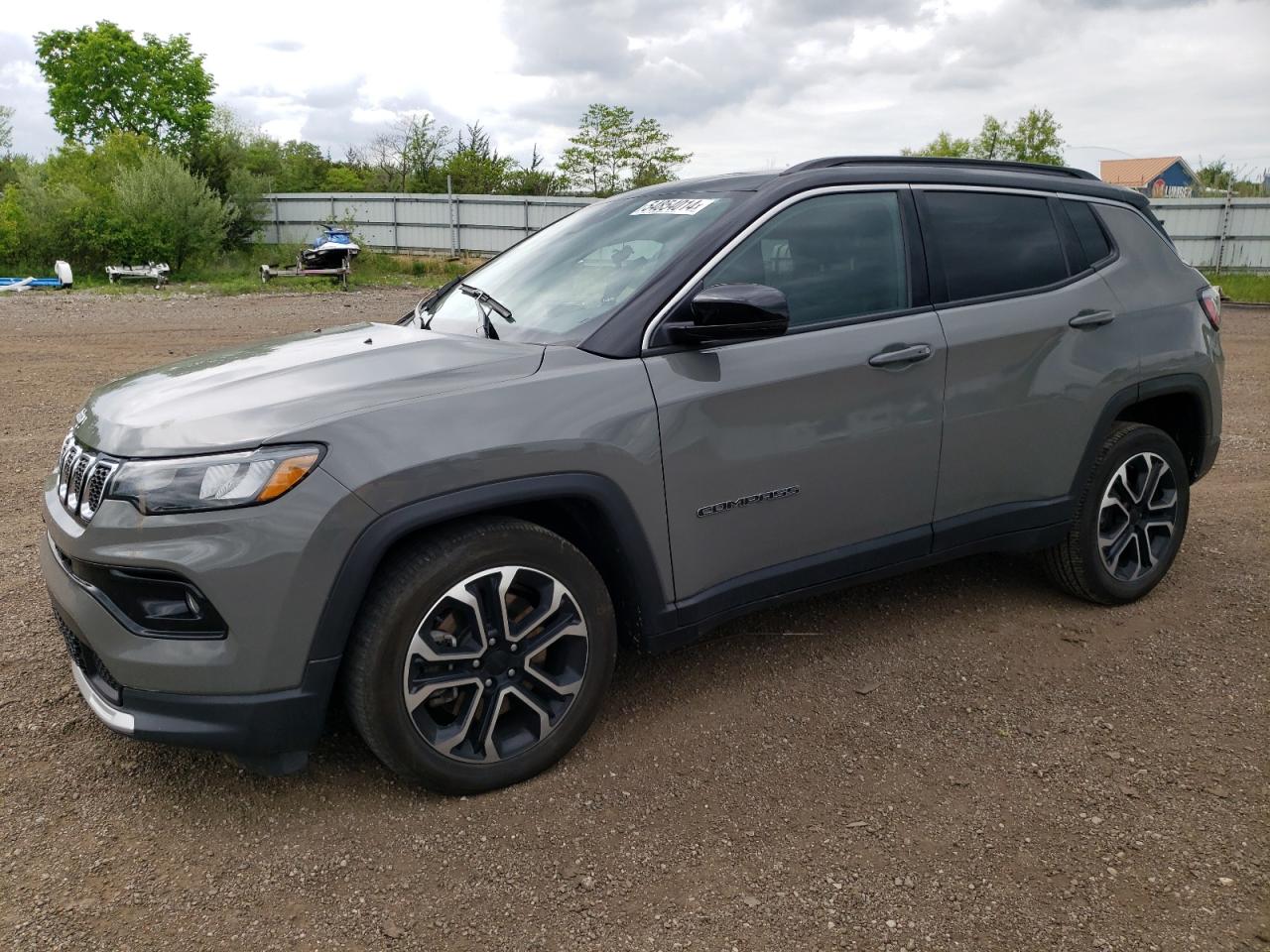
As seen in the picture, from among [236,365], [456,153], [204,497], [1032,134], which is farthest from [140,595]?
[1032,134]

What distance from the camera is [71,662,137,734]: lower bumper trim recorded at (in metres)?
2.54

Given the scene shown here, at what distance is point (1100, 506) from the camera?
4.02m

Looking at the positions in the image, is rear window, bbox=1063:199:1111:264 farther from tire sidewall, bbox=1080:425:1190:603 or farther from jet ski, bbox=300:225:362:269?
jet ski, bbox=300:225:362:269

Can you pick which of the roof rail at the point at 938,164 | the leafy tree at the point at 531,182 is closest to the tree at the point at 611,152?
the leafy tree at the point at 531,182

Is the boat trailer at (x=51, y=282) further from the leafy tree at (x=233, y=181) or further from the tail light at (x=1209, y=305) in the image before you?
the tail light at (x=1209, y=305)

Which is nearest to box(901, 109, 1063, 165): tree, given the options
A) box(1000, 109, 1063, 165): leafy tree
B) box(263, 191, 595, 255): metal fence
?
box(1000, 109, 1063, 165): leafy tree

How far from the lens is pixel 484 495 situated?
264 centimetres

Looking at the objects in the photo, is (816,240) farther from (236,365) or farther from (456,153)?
(456,153)

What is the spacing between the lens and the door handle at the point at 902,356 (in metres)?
3.31

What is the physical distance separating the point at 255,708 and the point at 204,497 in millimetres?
557

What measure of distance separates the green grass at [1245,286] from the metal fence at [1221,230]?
498mm

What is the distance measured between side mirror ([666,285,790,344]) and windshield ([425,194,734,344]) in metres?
0.28

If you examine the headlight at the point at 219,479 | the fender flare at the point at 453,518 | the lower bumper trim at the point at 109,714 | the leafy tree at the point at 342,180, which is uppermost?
the leafy tree at the point at 342,180

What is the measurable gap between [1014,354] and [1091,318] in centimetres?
47
